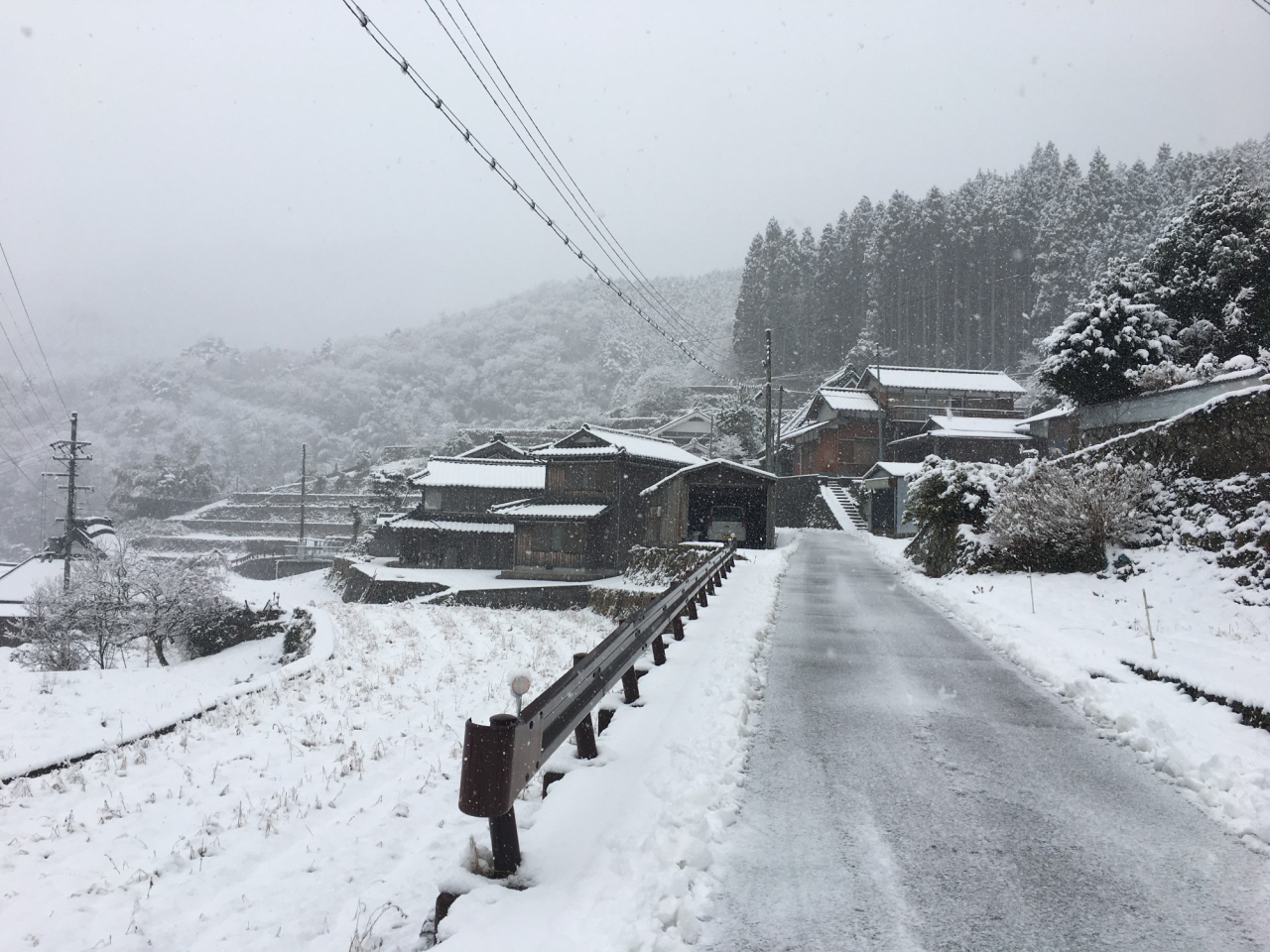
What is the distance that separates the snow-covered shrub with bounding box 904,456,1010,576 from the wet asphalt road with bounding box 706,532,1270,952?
40.0ft

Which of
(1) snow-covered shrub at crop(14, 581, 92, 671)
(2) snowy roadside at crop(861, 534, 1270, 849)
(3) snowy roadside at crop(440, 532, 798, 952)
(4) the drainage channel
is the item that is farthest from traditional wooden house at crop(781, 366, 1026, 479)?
(3) snowy roadside at crop(440, 532, 798, 952)

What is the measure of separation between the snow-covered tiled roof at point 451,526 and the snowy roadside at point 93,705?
21.2 m

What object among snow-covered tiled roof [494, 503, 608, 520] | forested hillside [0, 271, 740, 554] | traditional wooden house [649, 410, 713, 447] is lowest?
snow-covered tiled roof [494, 503, 608, 520]

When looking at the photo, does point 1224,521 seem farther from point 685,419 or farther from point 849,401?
point 685,419

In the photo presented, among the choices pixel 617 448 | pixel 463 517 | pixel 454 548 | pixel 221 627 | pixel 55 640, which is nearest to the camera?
pixel 55 640

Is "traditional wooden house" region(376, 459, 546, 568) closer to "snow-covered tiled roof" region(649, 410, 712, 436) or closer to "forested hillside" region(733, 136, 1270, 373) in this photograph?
"snow-covered tiled roof" region(649, 410, 712, 436)

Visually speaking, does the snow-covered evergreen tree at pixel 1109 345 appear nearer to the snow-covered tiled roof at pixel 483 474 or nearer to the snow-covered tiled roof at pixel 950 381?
the snow-covered tiled roof at pixel 950 381

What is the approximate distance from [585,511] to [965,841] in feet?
94.4

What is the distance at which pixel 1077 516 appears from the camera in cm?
1436

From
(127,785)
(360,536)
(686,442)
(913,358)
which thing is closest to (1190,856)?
(127,785)

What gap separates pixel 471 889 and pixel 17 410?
199 metres

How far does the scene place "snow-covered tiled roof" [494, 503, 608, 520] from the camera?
106 ft

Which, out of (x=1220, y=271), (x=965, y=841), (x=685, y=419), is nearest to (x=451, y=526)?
(x=685, y=419)

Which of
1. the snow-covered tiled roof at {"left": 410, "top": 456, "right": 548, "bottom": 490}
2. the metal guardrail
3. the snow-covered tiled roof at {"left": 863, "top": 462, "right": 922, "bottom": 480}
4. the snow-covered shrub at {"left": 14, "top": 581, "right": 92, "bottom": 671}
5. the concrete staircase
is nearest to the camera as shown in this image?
the metal guardrail
